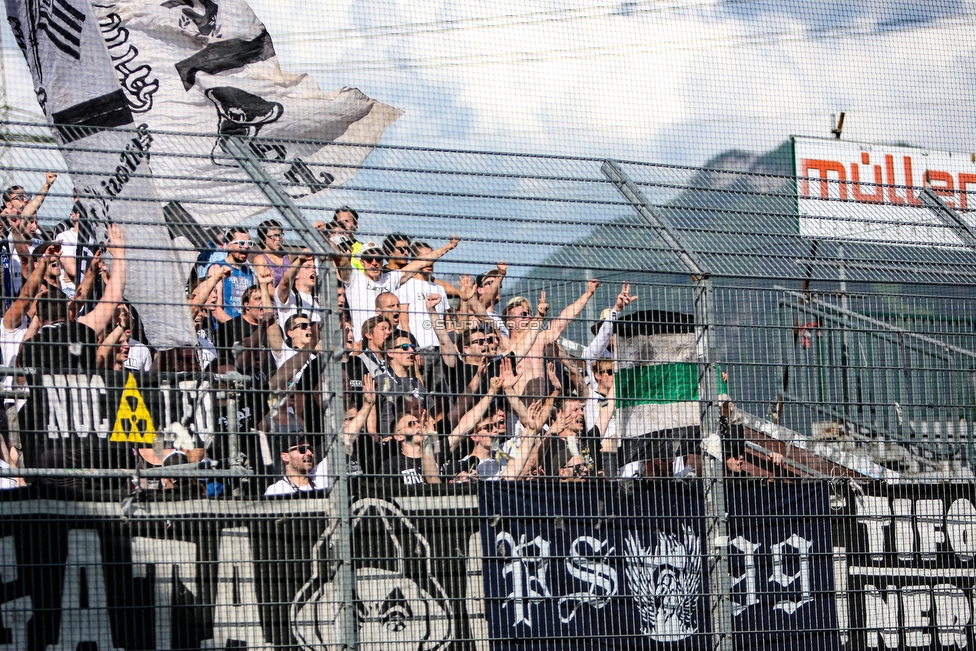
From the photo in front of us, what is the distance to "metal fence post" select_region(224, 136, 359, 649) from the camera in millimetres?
5234

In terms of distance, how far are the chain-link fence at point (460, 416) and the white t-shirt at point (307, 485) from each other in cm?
2

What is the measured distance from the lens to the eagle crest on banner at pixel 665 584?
591 centimetres

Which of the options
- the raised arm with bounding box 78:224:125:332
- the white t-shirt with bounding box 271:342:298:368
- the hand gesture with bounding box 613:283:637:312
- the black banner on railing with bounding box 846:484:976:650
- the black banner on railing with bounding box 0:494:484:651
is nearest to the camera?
the black banner on railing with bounding box 0:494:484:651

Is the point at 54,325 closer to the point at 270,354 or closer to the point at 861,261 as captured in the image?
the point at 270,354

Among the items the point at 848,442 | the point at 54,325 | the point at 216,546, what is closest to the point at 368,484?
the point at 216,546

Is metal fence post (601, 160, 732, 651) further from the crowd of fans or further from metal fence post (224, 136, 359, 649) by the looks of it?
metal fence post (224, 136, 359, 649)

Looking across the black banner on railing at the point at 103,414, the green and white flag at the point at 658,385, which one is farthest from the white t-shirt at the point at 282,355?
the green and white flag at the point at 658,385

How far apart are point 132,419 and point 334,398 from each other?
900 millimetres

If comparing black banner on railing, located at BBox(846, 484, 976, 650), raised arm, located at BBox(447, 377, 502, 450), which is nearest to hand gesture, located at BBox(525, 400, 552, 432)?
raised arm, located at BBox(447, 377, 502, 450)

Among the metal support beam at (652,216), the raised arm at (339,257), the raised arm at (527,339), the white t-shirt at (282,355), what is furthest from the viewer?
the metal support beam at (652,216)

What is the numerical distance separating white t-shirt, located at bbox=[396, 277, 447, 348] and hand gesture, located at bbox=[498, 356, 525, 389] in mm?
332

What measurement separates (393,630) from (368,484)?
683 mm

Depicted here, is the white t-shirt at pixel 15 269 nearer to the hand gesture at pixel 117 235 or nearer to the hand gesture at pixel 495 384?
the hand gesture at pixel 117 235

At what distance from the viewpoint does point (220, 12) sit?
9.48m
